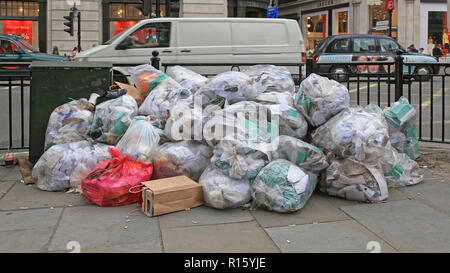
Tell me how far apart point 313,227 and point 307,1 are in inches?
1535

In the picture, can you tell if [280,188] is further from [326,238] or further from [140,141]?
[140,141]

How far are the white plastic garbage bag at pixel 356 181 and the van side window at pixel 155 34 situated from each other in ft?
26.5

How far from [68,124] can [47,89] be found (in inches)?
23.2

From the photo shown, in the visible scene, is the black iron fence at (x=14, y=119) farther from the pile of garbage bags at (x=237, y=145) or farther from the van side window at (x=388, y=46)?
the van side window at (x=388, y=46)

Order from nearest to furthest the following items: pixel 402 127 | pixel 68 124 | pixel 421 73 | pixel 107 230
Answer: pixel 107 230 → pixel 68 124 → pixel 402 127 → pixel 421 73

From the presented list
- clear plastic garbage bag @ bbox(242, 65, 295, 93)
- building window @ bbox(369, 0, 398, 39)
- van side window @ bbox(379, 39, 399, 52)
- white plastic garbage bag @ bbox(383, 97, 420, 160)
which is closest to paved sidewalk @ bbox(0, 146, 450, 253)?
white plastic garbage bag @ bbox(383, 97, 420, 160)

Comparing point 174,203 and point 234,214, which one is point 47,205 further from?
point 234,214

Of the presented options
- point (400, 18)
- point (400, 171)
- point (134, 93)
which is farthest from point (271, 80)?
point (400, 18)

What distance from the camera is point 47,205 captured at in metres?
4.20

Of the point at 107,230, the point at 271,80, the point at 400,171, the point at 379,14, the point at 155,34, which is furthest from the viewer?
the point at 379,14

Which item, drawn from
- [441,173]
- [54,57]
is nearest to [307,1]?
[54,57]

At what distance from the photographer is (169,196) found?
3924mm

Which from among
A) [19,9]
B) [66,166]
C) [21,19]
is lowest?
[66,166]
